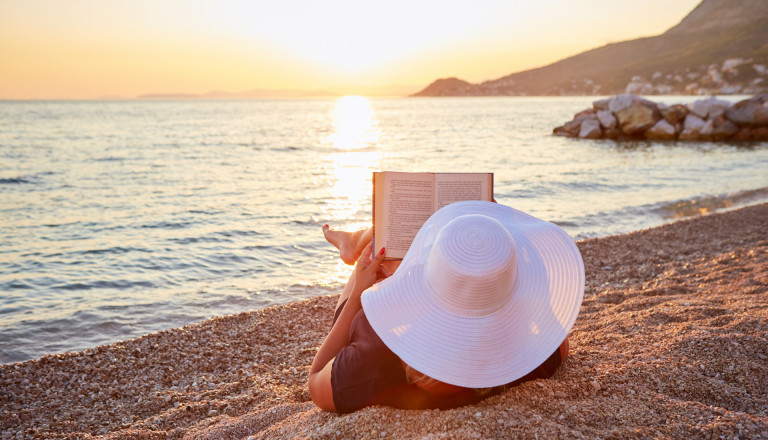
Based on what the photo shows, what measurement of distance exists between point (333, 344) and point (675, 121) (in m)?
32.2

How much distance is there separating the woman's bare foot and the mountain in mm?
89377

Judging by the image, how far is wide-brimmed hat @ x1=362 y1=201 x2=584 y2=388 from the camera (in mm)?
2203

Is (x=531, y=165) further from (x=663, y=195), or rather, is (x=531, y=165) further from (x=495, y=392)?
Result: (x=495, y=392)

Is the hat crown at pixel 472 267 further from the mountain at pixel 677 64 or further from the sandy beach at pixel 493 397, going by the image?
the mountain at pixel 677 64

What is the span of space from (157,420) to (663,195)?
1301cm

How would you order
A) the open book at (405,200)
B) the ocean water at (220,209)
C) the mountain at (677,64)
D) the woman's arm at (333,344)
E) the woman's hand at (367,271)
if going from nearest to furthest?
1. the woman's arm at (333,344)
2. the woman's hand at (367,271)
3. the open book at (405,200)
4. the ocean water at (220,209)
5. the mountain at (677,64)

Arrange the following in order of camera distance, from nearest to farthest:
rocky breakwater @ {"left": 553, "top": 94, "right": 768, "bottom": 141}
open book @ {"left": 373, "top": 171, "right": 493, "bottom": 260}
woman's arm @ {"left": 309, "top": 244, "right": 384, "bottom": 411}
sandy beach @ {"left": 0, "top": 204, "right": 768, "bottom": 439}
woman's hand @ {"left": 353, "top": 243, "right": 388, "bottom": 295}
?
sandy beach @ {"left": 0, "top": 204, "right": 768, "bottom": 439} < woman's arm @ {"left": 309, "top": 244, "right": 384, "bottom": 411} < woman's hand @ {"left": 353, "top": 243, "right": 388, "bottom": 295} < open book @ {"left": 373, "top": 171, "right": 493, "bottom": 260} < rocky breakwater @ {"left": 553, "top": 94, "right": 768, "bottom": 141}

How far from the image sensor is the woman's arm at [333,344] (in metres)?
2.85

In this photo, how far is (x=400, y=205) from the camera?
3.21 m

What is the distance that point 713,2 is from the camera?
14712 cm

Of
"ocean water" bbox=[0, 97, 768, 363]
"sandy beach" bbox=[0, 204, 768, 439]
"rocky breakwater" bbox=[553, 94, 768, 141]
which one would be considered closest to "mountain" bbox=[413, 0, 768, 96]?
"rocky breakwater" bbox=[553, 94, 768, 141]

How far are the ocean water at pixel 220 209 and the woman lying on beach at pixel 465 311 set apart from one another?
12.8 ft

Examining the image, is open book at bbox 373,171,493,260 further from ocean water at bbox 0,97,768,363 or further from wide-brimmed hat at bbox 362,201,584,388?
ocean water at bbox 0,97,768,363

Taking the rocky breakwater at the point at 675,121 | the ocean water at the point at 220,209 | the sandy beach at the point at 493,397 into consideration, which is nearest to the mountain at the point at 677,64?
the rocky breakwater at the point at 675,121
